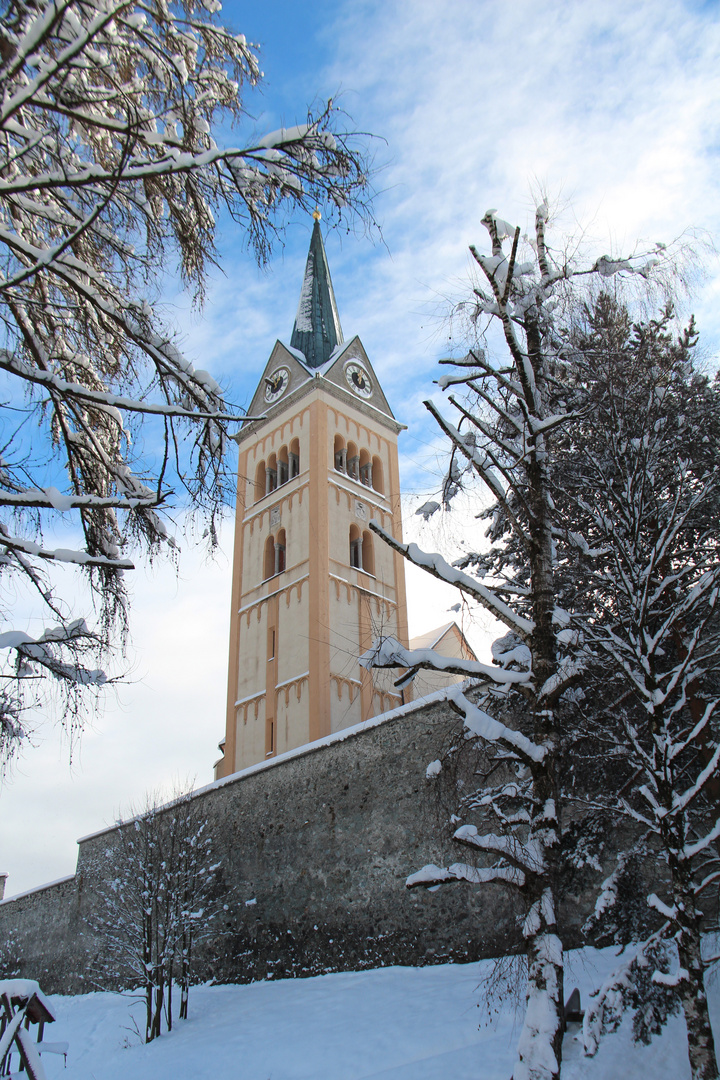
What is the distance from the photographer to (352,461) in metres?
21.5

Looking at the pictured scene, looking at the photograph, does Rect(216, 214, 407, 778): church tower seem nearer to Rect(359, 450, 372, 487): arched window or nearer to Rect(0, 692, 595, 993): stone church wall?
Rect(359, 450, 372, 487): arched window

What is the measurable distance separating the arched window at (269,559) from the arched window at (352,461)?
293cm

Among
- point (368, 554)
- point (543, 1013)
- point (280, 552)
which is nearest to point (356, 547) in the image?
point (368, 554)

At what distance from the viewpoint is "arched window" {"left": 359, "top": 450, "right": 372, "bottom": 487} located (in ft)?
71.2

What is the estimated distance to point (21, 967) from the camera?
1859 centimetres

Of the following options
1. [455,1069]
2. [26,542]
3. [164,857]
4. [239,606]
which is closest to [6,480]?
[26,542]

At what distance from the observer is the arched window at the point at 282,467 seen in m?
21.3

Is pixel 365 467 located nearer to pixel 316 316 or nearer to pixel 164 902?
pixel 316 316

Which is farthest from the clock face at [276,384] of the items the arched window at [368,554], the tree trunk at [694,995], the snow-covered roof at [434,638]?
the tree trunk at [694,995]

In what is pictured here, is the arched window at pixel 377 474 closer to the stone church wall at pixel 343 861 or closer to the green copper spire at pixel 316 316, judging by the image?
the green copper spire at pixel 316 316

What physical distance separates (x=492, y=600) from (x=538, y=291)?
2.15 meters

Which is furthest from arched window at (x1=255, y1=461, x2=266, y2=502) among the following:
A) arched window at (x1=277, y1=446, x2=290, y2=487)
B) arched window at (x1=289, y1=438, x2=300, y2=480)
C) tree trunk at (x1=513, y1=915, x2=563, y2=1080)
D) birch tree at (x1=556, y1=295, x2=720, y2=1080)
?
tree trunk at (x1=513, y1=915, x2=563, y2=1080)

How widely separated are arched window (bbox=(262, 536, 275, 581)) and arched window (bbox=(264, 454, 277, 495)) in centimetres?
171

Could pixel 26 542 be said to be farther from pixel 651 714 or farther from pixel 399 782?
pixel 399 782
